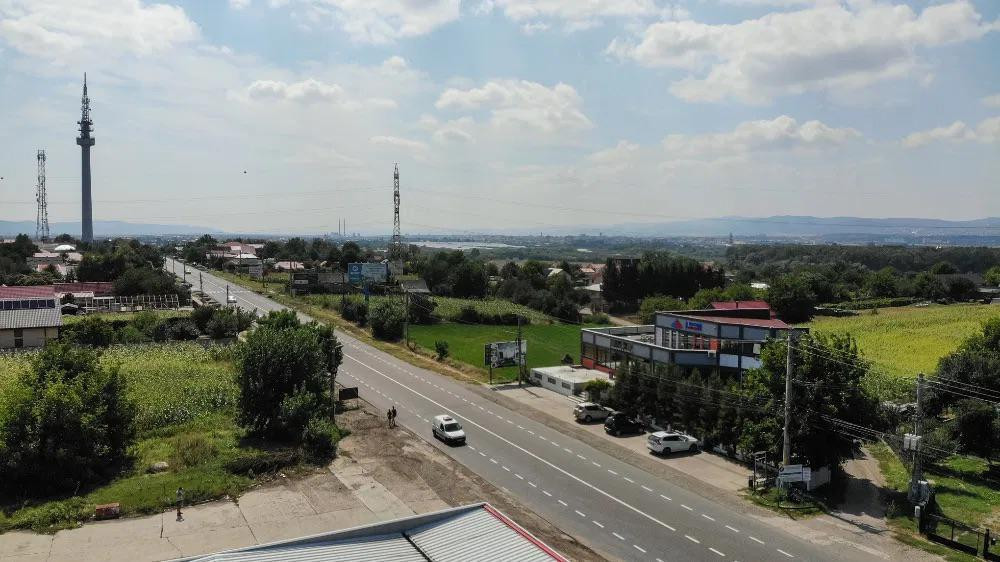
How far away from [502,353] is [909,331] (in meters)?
52.0

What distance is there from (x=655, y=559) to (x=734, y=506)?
6500 mm

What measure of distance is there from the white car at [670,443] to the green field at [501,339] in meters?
19.9

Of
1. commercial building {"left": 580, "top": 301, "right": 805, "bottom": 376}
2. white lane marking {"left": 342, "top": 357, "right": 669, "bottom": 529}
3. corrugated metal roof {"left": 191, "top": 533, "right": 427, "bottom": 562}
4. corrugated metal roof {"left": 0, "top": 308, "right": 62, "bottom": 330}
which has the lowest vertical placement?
white lane marking {"left": 342, "top": 357, "right": 669, "bottom": 529}

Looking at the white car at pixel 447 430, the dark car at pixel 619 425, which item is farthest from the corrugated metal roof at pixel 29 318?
the dark car at pixel 619 425

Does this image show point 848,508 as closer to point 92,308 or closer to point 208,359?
point 208,359

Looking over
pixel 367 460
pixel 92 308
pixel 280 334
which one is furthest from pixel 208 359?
pixel 92 308

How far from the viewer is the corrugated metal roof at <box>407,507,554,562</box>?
1545cm

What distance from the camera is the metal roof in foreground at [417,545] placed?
605 inches

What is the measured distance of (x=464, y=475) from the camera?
3166 cm

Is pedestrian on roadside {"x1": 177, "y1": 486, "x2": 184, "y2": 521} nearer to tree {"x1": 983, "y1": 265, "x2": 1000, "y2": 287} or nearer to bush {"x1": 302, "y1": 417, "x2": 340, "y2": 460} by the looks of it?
bush {"x1": 302, "y1": 417, "x2": 340, "y2": 460}

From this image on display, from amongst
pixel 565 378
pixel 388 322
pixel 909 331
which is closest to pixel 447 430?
pixel 565 378

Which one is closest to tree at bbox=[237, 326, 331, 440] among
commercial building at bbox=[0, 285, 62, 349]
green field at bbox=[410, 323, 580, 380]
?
green field at bbox=[410, 323, 580, 380]

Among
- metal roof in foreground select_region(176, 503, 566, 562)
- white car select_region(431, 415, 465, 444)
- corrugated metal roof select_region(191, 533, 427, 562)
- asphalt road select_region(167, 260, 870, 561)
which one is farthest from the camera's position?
white car select_region(431, 415, 465, 444)

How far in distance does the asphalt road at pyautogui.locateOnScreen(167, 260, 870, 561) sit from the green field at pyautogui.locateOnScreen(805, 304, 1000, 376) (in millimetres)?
33315
